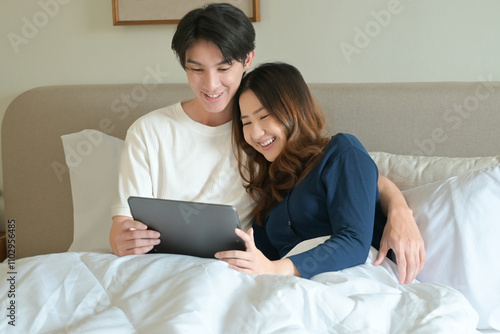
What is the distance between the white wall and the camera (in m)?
1.92

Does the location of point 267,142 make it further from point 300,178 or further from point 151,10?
point 151,10

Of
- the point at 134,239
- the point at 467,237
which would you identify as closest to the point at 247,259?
the point at 134,239

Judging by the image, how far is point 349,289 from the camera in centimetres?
121

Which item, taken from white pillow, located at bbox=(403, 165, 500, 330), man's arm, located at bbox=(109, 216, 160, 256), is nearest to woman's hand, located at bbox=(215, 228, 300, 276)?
man's arm, located at bbox=(109, 216, 160, 256)

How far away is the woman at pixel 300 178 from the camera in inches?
54.3

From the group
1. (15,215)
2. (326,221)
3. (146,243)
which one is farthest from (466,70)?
(15,215)

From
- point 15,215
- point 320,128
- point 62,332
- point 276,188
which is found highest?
point 320,128

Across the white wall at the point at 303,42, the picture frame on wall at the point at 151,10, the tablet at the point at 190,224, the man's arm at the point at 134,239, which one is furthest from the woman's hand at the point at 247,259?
the picture frame on wall at the point at 151,10

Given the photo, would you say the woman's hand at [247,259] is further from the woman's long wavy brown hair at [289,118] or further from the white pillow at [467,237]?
the white pillow at [467,237]

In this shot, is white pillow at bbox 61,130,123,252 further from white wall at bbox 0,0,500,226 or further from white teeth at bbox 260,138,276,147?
white teeth at bbox 260,138,276,147

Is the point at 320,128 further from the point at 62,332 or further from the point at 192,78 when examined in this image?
the point at 62,332

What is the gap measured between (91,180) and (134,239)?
66 centimetres

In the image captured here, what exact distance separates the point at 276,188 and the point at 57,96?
1.00 m

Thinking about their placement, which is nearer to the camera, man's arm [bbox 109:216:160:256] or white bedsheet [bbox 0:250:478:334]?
white bedsheet [bbox 0:250:478:334]
